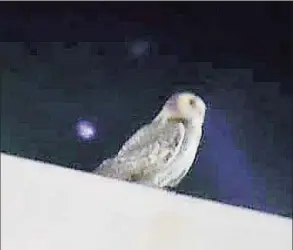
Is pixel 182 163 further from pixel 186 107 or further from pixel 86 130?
pixel 86 130

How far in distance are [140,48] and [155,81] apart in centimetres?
8

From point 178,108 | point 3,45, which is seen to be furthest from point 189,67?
point 3,45

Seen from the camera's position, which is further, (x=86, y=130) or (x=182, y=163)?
(x=182, y=163)

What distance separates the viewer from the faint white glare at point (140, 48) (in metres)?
1.32

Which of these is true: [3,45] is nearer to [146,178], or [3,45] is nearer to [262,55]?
[146,178]

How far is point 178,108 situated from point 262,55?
272mm

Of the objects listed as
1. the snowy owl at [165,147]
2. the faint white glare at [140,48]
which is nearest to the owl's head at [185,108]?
the snowy owl at [165,147]

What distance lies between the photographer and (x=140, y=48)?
1.33m

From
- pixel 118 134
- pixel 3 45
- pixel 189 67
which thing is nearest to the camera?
pixel 3 45

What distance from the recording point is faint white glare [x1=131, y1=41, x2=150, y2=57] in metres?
1.32

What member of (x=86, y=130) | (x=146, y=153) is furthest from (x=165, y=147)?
(x=86, y=130)

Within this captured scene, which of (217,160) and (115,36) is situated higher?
(115,36)

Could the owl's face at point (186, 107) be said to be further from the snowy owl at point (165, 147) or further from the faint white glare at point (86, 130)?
the faint white glare at point (86, 130)

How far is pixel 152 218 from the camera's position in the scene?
1221 millimetres
